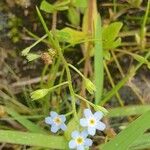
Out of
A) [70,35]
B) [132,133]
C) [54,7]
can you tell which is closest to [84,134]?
[132,133]

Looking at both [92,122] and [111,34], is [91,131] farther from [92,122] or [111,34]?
[111,34]

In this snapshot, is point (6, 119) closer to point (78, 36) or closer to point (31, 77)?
point (31, 77)

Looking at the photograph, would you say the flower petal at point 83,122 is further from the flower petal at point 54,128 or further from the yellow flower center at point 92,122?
the flower petal at point 54,128

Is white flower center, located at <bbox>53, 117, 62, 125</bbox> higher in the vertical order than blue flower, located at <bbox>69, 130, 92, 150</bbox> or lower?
higher

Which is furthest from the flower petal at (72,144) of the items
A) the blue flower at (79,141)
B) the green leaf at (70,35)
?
the green leaf at (70,35)

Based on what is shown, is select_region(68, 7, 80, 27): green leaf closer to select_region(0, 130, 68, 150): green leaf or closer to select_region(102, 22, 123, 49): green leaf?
select_region(102, 22, 123, 49): green leaf

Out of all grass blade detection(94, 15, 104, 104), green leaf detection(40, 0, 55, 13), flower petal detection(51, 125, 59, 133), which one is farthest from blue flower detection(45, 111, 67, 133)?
green leaf detection(40, 0, 55, 13)

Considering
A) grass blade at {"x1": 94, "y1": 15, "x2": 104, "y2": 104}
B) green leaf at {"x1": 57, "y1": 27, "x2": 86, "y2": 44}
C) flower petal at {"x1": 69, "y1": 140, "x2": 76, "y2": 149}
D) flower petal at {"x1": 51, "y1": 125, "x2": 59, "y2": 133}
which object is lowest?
flower petal at {"x1": 69, "y1": 140, "x2": 76, "y2": 149}
